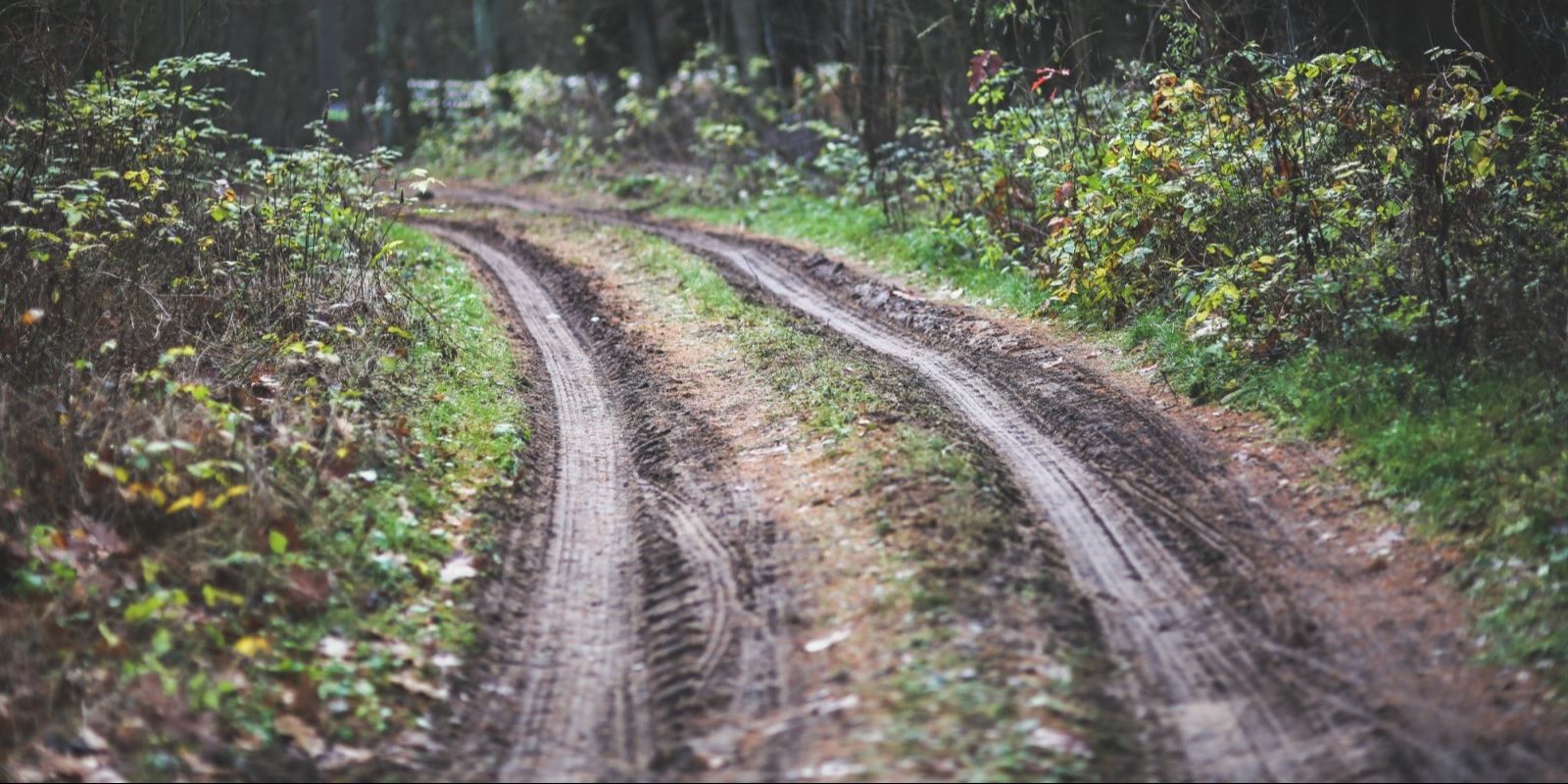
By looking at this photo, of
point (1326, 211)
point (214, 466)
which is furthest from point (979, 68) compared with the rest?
point (214, 466)

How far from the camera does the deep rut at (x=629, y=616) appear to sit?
198 inches

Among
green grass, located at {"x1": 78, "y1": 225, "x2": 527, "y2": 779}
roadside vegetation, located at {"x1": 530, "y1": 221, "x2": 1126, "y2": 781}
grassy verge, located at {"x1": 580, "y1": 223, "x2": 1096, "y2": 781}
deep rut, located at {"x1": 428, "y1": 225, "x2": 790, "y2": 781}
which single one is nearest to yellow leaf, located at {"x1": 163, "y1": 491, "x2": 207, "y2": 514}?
green grass, located at {"x1": 78, "y1": 225, "x2": 527, "y2": 779}

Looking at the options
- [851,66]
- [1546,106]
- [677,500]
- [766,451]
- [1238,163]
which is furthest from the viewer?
[851,66]

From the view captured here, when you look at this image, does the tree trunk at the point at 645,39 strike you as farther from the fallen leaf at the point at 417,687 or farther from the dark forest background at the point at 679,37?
the fallen leaf at the point at 417,687

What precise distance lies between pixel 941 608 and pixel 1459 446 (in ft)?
11.0

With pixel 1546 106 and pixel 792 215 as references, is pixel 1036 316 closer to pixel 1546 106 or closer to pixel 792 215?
pixel 1546 106

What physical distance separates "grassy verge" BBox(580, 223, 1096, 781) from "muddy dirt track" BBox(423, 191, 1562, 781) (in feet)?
1.21

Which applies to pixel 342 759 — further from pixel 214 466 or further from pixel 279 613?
pixel 214 466

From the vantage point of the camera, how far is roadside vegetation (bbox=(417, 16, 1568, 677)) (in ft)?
20.7

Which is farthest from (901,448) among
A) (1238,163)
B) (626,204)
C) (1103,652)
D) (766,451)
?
(626,204)

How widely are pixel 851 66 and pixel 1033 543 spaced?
1329 centimetres

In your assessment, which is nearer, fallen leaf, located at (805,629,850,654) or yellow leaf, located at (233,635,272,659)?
yellow leaf, located at (233,635,272,659)

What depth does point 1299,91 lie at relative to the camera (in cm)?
900

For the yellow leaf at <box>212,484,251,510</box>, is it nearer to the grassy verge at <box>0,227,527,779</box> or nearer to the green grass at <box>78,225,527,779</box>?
the grassy verge at <box>0,227,527,779</box>
